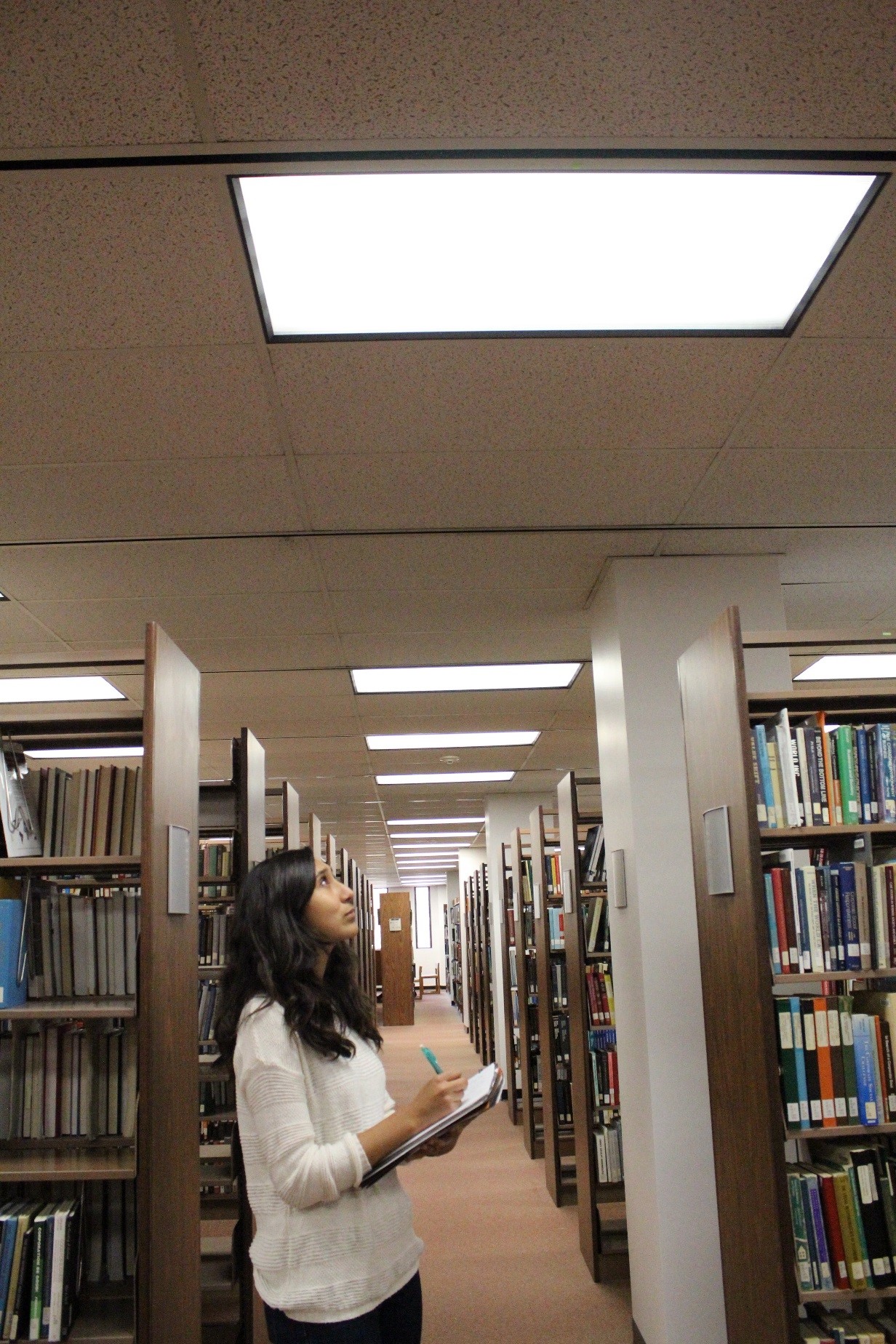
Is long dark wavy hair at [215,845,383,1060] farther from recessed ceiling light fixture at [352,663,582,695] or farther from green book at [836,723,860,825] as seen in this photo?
recessed ceiling light fixture at [352,663,582,695]

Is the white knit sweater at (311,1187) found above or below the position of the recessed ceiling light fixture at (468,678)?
below

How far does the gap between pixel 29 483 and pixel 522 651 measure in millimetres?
2485

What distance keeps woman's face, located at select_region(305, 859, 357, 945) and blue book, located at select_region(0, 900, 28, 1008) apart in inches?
36.9

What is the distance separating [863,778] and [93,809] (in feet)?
5.98

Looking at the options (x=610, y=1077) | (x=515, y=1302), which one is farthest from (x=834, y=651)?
(x=515, y=1302)

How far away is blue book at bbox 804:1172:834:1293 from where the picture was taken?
228 centimetres

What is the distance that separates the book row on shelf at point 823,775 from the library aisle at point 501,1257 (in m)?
2.34

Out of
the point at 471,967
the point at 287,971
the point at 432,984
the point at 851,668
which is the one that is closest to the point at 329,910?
the point at 287,971

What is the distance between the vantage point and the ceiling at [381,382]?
1507 millimetres

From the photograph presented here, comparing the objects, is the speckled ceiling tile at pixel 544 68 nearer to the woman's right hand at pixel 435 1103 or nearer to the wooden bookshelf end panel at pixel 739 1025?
the wooden bookshelf end panel at pixel 739 1025

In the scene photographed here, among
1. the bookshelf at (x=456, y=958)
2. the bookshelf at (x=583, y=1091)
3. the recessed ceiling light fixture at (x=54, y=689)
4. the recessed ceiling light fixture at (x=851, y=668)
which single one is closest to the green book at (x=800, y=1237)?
the bookshelf at (x=583, y=1091)

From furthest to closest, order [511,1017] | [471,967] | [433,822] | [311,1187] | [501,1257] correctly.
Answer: [471,967], [433,822], [511,1017], [501,1257], [311,1187]

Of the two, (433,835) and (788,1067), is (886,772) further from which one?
(433,835)

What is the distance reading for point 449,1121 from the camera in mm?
1537
